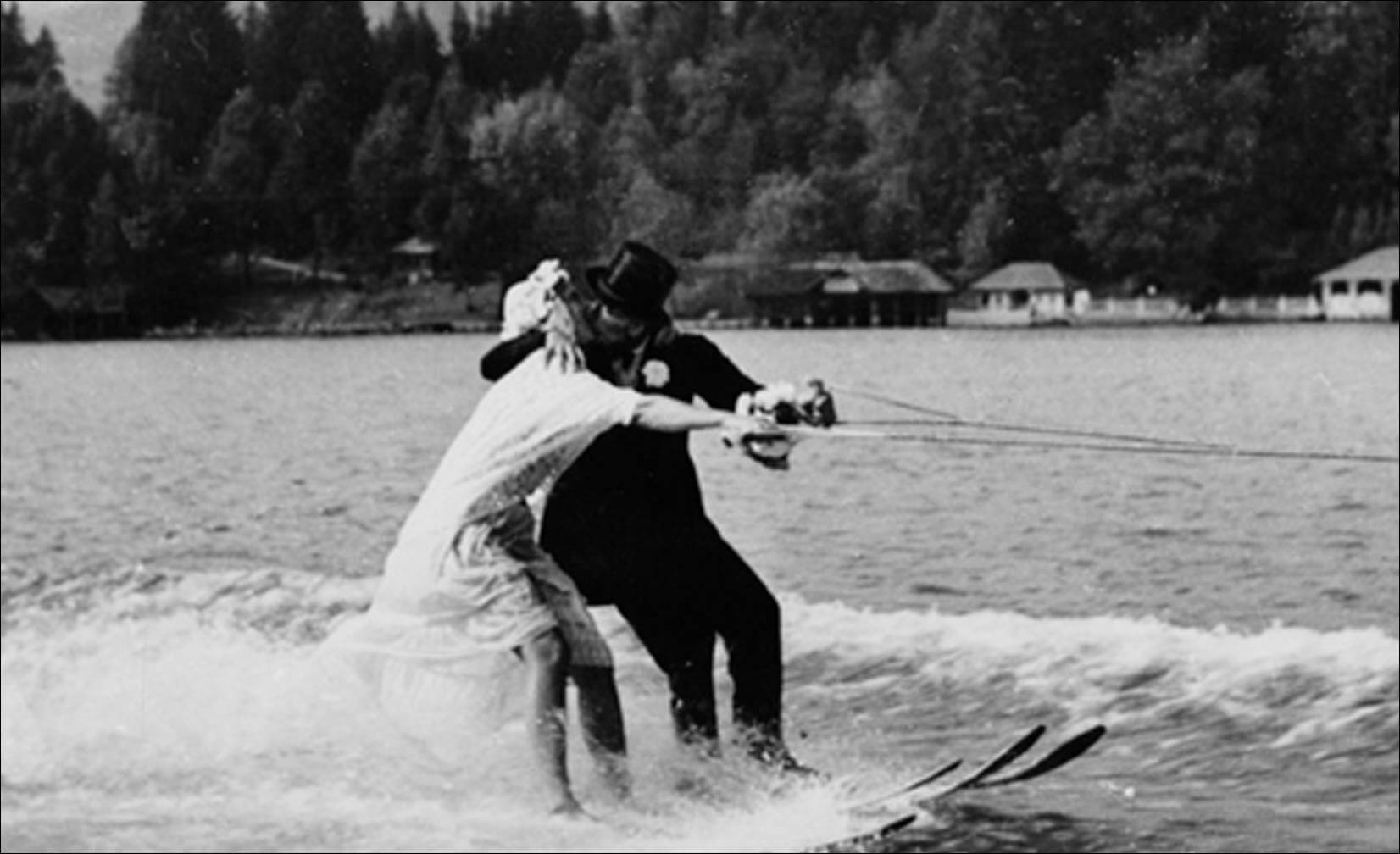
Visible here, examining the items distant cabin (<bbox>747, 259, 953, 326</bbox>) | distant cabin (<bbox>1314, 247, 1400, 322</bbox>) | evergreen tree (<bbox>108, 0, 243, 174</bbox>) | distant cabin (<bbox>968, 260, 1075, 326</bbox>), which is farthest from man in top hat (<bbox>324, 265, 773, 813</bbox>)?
distant cabin (<bbox>1314, 247, 1400, 322</bbox>)

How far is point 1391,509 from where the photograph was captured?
31.2 metres

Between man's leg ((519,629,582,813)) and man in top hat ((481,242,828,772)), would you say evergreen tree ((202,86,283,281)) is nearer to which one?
man's leg ((519,629,582,813))

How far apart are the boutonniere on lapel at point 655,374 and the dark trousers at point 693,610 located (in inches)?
11.5

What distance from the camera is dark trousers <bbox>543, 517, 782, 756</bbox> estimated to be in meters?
6.10

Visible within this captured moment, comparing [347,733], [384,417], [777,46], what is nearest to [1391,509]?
[777,46]

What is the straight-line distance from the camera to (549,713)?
22.7 feet

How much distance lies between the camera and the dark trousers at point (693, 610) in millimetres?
6098

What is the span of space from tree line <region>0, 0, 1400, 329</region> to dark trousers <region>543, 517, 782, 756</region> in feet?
47.4

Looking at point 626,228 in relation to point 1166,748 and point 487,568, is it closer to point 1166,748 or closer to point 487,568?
point 1166,748

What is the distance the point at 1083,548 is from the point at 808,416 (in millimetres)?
22330

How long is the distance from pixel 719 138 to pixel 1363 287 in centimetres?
3463

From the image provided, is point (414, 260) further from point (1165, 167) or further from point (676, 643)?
point (676, 643)

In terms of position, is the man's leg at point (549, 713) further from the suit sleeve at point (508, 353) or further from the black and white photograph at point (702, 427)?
the suit sleeve at point (508, 353)

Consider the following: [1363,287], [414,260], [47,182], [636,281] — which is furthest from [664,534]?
[1363,287]
